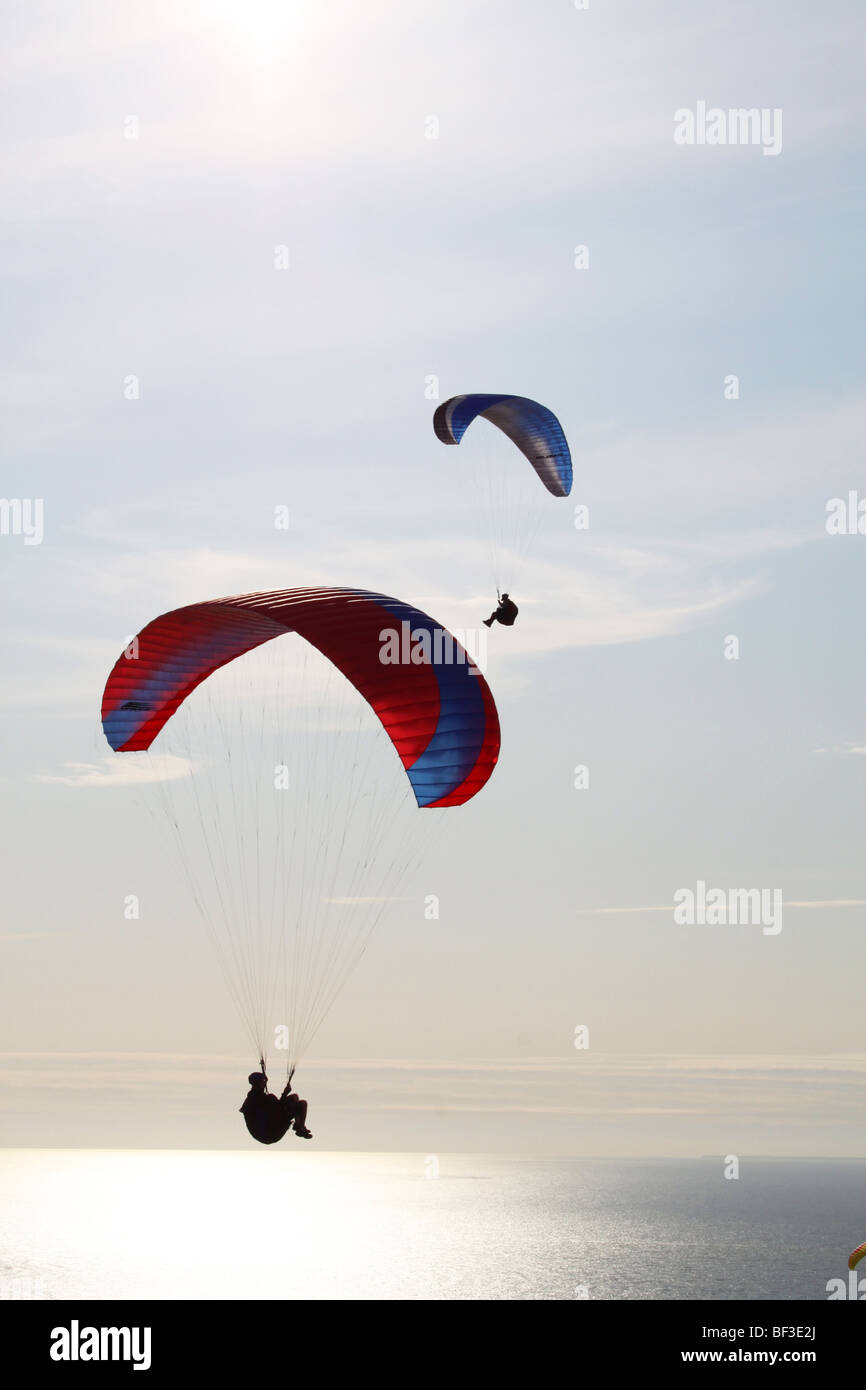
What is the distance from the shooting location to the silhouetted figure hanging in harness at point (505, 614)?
105 feet

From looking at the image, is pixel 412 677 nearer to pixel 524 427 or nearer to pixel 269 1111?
pixel 269 1111

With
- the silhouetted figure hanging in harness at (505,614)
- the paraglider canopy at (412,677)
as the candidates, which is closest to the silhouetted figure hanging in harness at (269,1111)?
the paraglider canopy at (412,677)

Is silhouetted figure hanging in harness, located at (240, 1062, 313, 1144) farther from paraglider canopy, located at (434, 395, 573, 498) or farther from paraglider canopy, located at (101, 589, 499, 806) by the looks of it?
paraglider canopy, located at (434, 395, 573, 498)

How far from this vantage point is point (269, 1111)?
22656mm

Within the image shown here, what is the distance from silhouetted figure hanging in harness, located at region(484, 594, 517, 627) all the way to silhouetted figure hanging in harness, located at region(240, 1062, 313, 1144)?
11914mm

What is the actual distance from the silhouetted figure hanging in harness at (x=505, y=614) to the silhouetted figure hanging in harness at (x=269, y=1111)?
11914 mm

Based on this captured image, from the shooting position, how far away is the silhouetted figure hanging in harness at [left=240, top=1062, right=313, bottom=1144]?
73.0 ft

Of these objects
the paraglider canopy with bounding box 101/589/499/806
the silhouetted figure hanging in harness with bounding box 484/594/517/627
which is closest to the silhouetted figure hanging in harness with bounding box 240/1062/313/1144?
the paraglider canopy with bounding box 101/589/499/806

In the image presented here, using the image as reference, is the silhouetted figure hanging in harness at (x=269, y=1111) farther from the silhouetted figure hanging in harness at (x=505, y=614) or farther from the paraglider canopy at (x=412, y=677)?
the silhouetted figure hanging in harness at (x=505, y=614)

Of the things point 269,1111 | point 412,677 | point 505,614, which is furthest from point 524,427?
point 269,1111

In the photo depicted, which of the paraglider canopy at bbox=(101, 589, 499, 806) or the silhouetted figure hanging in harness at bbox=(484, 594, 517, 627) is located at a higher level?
the silhouetted figure hanging in harness at bbox=(484, 594, 517, 627)

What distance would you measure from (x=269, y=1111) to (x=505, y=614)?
13.0m
